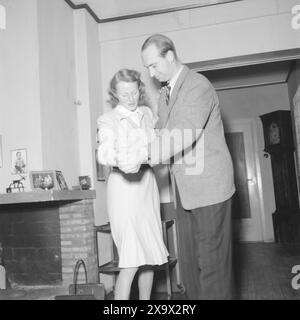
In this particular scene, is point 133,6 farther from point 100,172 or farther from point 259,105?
point 259,105

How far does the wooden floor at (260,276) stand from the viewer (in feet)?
9.77

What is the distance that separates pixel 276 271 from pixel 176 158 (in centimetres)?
303

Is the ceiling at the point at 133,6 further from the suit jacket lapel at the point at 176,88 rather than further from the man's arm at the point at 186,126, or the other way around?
the man's arm at the point at 186,126

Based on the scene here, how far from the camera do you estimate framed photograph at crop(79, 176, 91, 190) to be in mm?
3473

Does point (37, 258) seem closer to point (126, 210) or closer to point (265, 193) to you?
point (126, 210)

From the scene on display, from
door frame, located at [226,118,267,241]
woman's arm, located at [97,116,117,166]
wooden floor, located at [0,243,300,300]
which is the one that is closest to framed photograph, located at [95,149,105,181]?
wooden floor, located at [0,243,300,300]

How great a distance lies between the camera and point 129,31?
390 cm

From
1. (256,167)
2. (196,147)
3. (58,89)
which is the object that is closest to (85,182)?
(58,89)

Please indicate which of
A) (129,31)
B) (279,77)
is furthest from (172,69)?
(279,77)

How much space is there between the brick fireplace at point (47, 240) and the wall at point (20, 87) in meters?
0.38

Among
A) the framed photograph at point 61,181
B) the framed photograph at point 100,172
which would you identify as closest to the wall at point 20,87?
the framed photograph at point 61,181

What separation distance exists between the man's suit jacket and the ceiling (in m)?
2.45

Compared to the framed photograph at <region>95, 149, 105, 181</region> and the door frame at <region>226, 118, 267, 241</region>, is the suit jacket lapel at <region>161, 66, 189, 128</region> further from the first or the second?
the door frame at <region>226, 118, 267, 241</region>

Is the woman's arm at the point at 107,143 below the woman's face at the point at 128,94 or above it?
below
